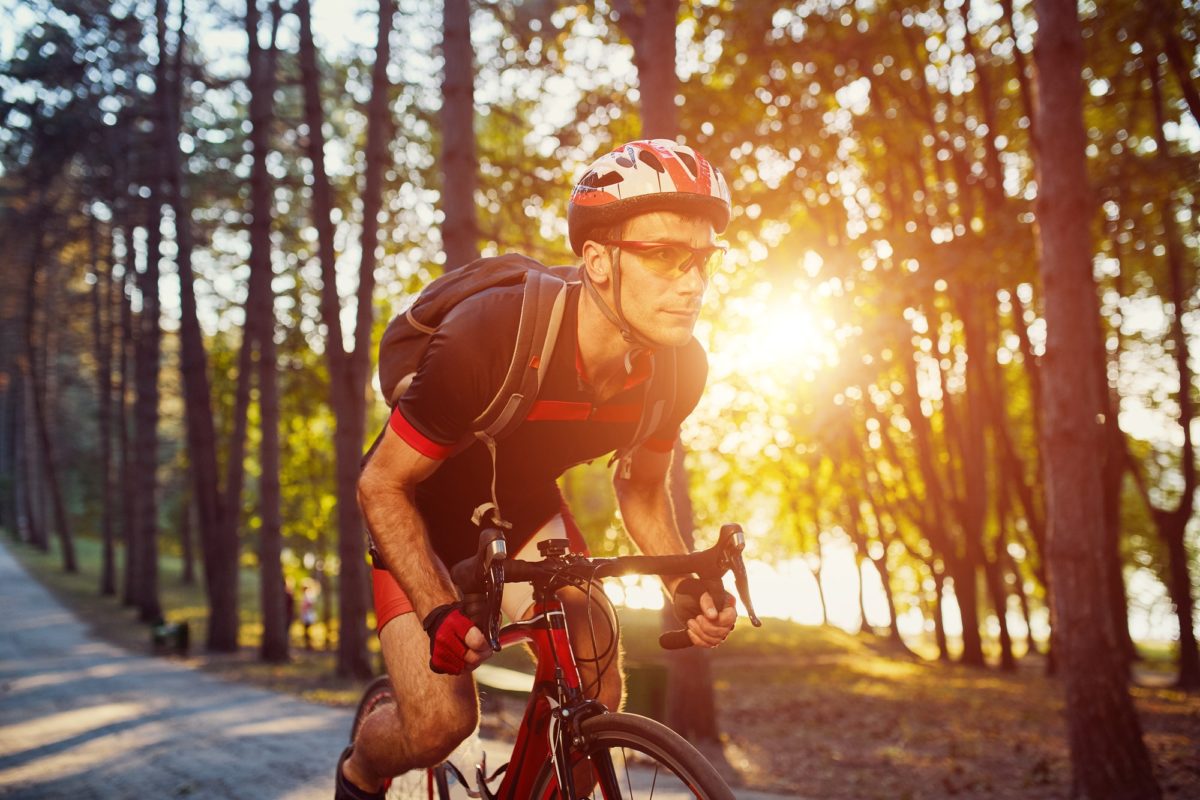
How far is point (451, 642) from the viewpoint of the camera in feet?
8.41

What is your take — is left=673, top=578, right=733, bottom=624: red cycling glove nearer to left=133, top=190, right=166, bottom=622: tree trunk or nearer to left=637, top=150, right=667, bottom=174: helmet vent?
left=637, top=150, right=667, bottom=174: helmet vent

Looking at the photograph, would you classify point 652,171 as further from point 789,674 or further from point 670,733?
point 789,674

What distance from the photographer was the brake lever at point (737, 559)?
107 inches

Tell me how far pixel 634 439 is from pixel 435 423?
777mm

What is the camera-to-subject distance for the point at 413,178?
15609 millimetres

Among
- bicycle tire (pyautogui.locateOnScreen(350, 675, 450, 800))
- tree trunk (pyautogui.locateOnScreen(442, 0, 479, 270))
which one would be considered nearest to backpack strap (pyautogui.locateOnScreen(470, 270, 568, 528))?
bicycle tire (pyautogui.locateOnScreen(350, 675, 450, 800))

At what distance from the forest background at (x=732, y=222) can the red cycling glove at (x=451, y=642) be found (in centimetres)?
114

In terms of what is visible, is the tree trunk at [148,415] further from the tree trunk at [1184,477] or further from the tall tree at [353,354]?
the tree trunk at [1184,477]

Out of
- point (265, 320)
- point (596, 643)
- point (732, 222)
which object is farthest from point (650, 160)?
point (265, 320)

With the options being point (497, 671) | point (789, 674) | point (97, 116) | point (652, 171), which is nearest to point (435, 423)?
point (652, 171)

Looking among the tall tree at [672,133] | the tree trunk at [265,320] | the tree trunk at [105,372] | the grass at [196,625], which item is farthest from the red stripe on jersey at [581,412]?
the tree trunk at [105,372]

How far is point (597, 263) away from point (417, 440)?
75cm

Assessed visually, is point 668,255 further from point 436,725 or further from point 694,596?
point 436,725

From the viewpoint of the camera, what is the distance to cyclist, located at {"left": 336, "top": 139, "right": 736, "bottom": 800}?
2.90 meters
